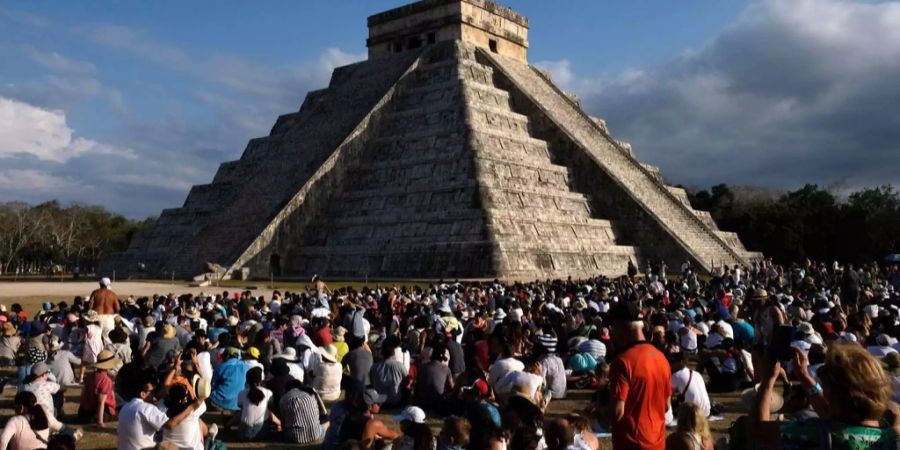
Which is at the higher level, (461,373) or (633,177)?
(633,177)

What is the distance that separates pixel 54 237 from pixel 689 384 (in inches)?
2560

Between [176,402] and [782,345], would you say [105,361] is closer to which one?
[176,402]

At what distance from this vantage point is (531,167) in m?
32.2

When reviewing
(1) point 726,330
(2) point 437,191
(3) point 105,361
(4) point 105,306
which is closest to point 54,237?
(2) point 437,191

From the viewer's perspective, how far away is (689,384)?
783 cm

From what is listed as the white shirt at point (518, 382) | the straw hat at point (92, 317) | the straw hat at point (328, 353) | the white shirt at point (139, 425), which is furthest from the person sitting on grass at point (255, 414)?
the straw hat at point (92, 317)

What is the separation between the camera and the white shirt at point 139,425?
6.58m

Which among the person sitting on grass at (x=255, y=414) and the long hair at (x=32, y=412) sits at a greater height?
the long hair at (x=32, y=412)

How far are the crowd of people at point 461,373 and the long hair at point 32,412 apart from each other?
0.01 meters

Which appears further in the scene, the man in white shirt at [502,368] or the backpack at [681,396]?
the man in white shirt at [502,368]

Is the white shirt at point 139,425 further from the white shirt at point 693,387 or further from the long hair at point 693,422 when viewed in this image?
the white shirt at point 693,387

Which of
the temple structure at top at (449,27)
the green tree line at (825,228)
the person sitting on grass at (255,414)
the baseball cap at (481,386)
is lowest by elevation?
the person sitting on grass at (255,414)

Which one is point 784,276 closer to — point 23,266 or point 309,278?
point 309,278

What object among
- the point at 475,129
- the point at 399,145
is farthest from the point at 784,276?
the point at 399,145
